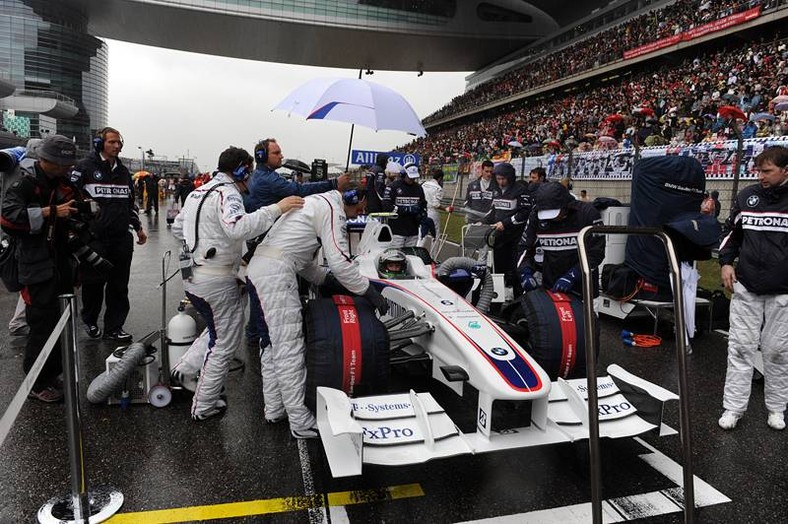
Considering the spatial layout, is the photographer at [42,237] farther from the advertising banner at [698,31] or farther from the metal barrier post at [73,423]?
the advertising banner at [698,31]

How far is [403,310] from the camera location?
429 cm

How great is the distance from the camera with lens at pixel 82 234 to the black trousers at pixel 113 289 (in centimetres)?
112

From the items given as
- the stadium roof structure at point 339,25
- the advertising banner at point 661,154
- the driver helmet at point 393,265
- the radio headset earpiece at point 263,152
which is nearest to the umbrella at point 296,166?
the radio headset earpiece at point 263,152

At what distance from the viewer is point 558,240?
4770 mm

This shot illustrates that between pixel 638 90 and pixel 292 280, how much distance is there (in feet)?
94.5

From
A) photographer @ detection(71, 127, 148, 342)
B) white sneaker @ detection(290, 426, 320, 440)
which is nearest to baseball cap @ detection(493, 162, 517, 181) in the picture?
photographer @ detection(71, 127, 148, 342)

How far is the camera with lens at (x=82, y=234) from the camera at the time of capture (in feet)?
13.2

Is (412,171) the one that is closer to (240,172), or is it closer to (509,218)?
(509,218)

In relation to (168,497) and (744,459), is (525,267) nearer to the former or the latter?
(744,459)

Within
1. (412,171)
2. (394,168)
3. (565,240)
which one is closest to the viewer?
(565,240)

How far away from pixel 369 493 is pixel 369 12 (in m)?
53.8

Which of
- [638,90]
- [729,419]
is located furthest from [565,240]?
[638,90]

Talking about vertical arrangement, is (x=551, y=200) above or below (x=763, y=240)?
above

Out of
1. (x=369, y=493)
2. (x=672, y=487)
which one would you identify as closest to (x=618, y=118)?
(x=672, y=487)
